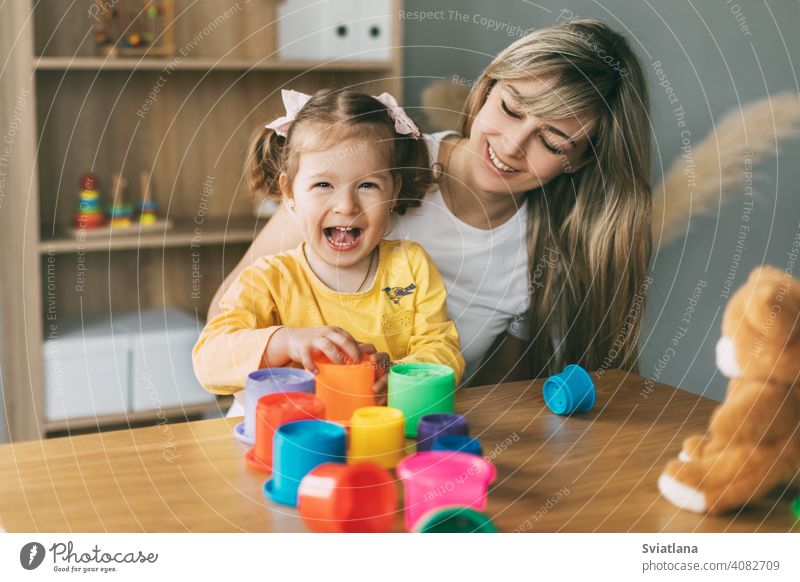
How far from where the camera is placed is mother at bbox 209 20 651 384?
35.6 inches

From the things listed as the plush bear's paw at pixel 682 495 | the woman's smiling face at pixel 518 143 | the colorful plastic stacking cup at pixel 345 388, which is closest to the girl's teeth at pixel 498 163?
the woman's smiling face at pixel 518 143

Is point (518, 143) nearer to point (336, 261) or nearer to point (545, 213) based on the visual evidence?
point (545, 213)

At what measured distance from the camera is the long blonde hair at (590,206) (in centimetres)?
90

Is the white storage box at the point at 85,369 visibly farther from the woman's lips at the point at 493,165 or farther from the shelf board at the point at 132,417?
the woman's lips at the point at 493,165

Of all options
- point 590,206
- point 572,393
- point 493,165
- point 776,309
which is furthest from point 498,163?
point 776,309

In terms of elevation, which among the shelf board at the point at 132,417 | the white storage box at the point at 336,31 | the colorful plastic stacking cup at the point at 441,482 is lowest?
the shelf board at the point at 132,417

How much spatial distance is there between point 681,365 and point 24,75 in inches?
37.5

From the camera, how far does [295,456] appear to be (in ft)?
1.79

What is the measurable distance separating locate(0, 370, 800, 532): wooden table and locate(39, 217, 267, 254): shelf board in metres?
0.70

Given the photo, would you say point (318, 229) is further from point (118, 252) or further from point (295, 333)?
point (118, 252)

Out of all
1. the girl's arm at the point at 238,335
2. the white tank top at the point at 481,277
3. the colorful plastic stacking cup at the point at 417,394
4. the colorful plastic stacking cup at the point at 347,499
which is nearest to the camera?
the colorful plastic stacking cup at the point at 347,499

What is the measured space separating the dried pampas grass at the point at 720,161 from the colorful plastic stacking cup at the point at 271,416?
510 mm
